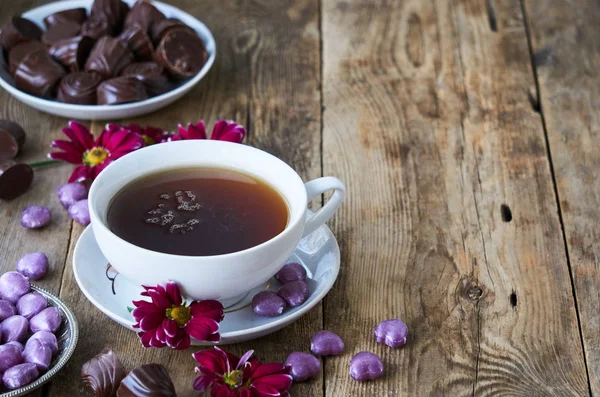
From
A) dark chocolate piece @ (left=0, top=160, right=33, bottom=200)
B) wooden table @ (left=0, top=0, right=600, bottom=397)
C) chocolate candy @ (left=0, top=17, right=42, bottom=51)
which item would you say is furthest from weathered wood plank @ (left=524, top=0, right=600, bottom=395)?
chocolate candy @ (left=0, top=17, right=42, bottom=51)

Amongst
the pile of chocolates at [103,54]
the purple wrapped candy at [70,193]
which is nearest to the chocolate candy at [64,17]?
the pile of chocolates at [103,54]

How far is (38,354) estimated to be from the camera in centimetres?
92

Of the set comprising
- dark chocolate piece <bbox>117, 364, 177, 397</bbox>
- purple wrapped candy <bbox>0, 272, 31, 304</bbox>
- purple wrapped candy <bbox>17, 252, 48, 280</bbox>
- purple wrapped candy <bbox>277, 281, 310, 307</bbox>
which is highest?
dark chocolate piece <bbox>117, 364, 177, 397</bbox>

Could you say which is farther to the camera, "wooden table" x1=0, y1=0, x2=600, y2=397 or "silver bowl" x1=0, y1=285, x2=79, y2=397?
"wooden table" x1=0, y1=0, x2=600, y2=397

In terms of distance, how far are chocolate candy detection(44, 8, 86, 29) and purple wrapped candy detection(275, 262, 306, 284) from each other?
0.77 meters

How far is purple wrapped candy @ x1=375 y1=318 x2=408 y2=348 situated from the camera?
3.36 feet

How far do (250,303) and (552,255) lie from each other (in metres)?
0.46

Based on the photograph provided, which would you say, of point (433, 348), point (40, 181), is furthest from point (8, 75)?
point (433, 348)

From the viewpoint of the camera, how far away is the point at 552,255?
121 centimetres

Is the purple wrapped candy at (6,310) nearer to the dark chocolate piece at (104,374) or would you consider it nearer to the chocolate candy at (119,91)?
the dark chocolate piece at (104,374)

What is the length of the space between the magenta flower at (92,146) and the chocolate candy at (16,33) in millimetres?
301

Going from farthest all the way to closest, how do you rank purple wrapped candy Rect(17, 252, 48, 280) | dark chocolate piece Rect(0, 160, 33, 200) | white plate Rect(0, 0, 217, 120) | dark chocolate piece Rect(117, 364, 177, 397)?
white plate Rect(0, 0, 217, 120), dark chocolate piece Rect(0, 160, 33, 200), purple wrapped candy Rect(17, 252, 48, 280), dark chocolate piece Rect(117, 364, 177, 397)

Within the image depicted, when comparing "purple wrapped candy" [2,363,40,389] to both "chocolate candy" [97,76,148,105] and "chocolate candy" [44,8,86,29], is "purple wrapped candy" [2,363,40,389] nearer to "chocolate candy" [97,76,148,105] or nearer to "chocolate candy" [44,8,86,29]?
"chocolate candy" [97,76,148,105]

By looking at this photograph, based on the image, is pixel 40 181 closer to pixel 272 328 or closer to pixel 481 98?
pixel 272 328
